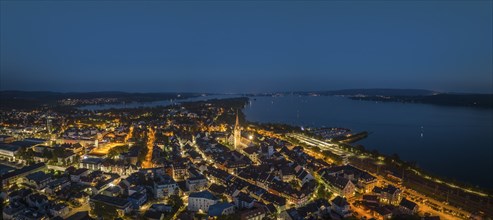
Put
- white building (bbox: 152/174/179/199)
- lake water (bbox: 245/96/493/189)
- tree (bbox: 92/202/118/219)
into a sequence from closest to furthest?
1. tree (bbox: 92/202/118/219)
2. white building (bbox: 152/174/179/199)
3. lake water (bbox: 245/96/493/189)

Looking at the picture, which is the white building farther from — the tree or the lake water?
the lake water

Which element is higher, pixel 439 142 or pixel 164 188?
pixel 164 188

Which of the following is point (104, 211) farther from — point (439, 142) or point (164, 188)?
point (439, 142)

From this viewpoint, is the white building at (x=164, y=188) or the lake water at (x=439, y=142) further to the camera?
the lake water at (x=439, y=142)

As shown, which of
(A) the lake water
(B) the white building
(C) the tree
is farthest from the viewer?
(A) the lake water

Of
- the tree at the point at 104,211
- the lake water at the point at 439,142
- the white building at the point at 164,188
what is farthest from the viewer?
the lake water at the point at 439,142

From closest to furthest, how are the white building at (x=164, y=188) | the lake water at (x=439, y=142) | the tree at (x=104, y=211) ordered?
1. the tree at (x=104, y=211)
2. the white building at (x=164, y=188)
3. the lake water at (x=439, y=142)

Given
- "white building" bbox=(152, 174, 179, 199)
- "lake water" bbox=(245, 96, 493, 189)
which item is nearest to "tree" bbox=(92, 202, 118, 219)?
"white building" bbox=(152, 174, 179, 199)

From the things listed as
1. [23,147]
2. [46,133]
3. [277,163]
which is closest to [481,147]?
[277,163]

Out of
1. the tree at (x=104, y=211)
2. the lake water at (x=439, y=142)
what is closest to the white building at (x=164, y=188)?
the tree at (x=104, y=211)

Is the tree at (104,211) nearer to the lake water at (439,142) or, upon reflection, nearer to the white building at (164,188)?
the white building at (164,188)

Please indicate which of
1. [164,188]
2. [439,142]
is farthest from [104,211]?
[439,142]
